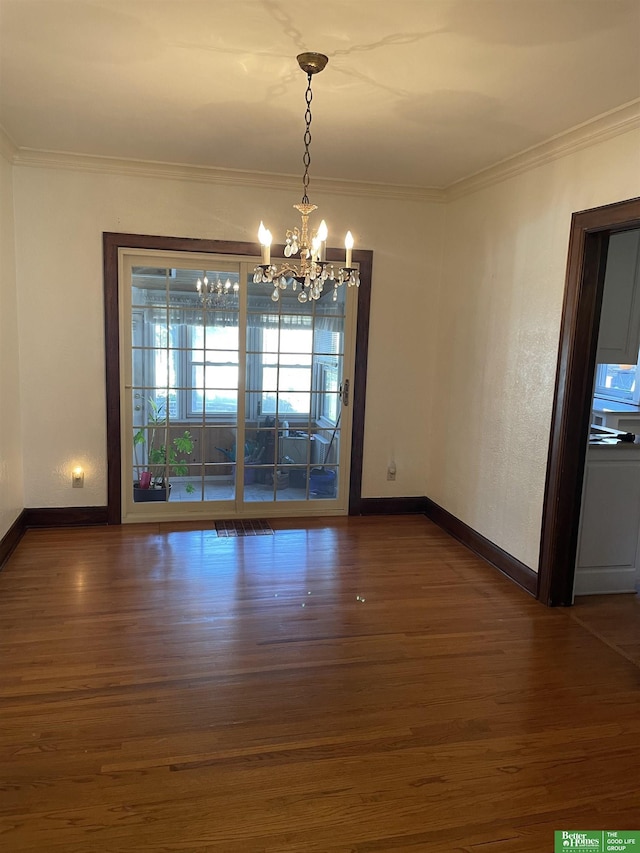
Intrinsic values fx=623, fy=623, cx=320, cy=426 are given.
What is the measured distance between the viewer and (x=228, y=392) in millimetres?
5023

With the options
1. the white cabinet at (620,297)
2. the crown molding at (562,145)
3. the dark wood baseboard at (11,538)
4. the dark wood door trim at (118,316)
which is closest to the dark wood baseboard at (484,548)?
the dark wood door trim at (118,316)

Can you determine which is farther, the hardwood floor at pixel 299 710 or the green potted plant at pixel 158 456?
the green potted plant at pixel 158 456

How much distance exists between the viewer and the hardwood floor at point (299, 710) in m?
2.04

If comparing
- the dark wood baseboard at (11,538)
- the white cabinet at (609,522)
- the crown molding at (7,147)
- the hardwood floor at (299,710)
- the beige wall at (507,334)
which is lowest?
the hardwood floor at (299,710)

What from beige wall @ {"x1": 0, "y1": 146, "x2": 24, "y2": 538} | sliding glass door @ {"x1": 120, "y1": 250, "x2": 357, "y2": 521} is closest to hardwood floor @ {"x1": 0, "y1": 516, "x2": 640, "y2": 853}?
beige wall @ {"x1": 0, "y1": 146, "x2": 24, "y2": 538}

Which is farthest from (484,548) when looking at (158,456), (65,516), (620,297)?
(65,516)

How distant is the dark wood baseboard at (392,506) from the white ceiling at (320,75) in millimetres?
2712

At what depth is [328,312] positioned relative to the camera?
16.7ft

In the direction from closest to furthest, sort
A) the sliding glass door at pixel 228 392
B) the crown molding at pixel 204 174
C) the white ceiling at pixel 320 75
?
1. the white ceiling at pixel 320 75
2. the crown molding at pixel 204 174
3. the sliding glass door at pixel 228 392

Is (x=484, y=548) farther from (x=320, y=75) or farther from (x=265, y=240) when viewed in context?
(x=320, y=75)

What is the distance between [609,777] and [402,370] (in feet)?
11.3

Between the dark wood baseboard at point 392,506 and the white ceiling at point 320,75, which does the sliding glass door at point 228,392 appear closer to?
the dark wood baseboard at point 392,506

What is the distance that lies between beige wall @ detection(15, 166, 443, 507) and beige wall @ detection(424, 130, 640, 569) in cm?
35

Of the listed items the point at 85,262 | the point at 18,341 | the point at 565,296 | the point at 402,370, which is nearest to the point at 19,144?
the point at 85,262
